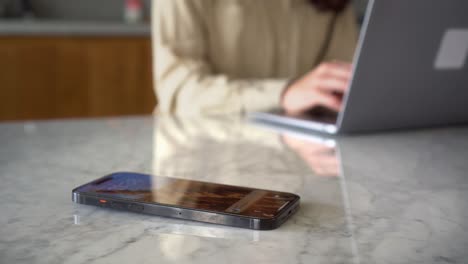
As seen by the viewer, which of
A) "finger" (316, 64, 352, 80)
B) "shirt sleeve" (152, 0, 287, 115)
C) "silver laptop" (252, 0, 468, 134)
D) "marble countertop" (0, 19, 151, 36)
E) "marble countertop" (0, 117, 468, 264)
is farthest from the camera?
"marble countertop" (0, 19, 151, 36)

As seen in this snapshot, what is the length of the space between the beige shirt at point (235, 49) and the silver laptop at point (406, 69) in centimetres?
26

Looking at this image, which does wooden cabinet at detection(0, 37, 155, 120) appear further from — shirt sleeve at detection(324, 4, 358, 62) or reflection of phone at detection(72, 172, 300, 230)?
reflection of phone at detection(72, 172, 300, 230)

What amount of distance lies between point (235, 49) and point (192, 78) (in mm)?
269

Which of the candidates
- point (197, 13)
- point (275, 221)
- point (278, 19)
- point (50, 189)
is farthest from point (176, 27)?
point (275, 221)

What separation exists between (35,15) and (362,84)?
8.80 feet

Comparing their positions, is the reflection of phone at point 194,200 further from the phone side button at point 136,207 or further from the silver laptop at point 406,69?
the silver laptop at point 406,69

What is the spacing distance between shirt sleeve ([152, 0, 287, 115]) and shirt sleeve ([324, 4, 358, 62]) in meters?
0.42

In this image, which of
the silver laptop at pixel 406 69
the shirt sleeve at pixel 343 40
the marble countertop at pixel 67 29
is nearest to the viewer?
the silver laptop at pixel 406 69

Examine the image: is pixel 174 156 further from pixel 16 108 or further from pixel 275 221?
pixel 16 108

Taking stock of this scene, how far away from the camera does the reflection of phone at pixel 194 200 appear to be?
554 millimetres

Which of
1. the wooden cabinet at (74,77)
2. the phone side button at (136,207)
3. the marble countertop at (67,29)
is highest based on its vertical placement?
the phone side button at (136,207)

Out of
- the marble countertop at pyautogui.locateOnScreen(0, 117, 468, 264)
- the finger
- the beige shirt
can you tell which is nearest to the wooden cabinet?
the beige shirt

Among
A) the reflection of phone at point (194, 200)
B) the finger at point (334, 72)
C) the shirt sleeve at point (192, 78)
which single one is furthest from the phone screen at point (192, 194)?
the shirt sleeve at point (192, 78)

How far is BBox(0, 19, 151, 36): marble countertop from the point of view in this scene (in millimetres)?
2672
